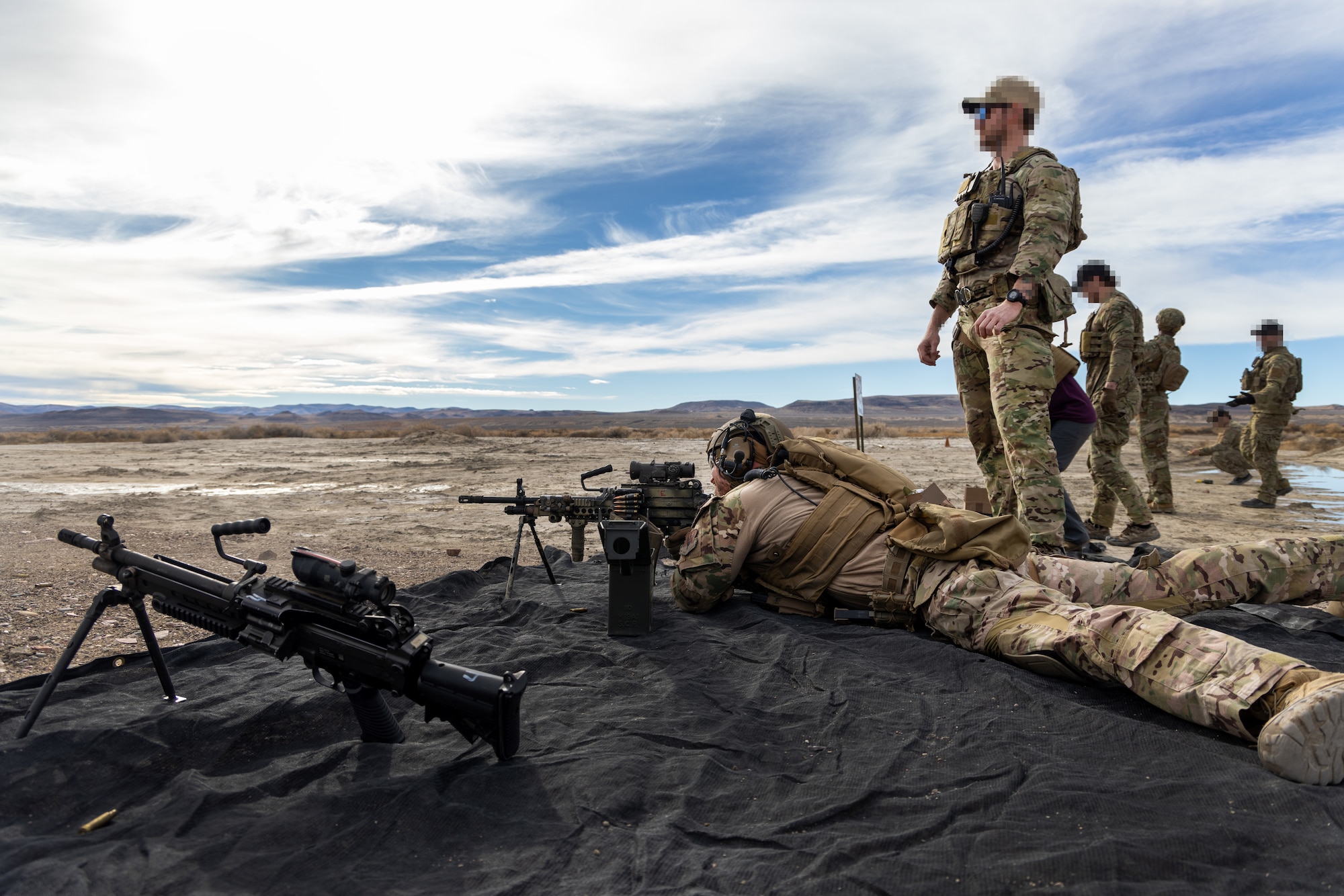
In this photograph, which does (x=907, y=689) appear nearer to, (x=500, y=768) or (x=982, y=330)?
(x=500, y=768)

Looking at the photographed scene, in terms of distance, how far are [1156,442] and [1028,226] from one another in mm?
6916

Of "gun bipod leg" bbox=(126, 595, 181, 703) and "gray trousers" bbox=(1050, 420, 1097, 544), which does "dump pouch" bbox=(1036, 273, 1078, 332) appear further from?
"gun bipod leg" bbox=(126, 595, 181, 703)

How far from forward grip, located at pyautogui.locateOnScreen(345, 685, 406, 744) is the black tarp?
0.05 m

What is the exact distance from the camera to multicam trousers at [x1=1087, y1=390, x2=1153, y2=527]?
769cm

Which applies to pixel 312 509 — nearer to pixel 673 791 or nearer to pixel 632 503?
pixel 632 503

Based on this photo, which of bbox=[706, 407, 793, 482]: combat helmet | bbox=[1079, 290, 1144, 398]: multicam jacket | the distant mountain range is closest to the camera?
bbox=[706, 407, 793, 482]: combat helmet

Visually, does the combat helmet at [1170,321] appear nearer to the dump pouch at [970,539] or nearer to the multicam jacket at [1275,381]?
the multicam jacket at [1275,381]

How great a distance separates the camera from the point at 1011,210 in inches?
205

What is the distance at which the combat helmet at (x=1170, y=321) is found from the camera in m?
11.1

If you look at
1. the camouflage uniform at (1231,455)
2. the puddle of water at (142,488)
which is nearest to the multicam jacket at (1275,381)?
the camouflage uniform at (1231,455)

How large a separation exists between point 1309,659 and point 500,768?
3.97m

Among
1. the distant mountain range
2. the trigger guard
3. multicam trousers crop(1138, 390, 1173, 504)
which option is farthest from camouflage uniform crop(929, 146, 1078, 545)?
the distant mountain range

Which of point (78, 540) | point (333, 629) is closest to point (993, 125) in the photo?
point (333, 629)

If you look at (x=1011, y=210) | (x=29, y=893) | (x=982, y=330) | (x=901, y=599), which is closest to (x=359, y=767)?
(x=29, y=893)
